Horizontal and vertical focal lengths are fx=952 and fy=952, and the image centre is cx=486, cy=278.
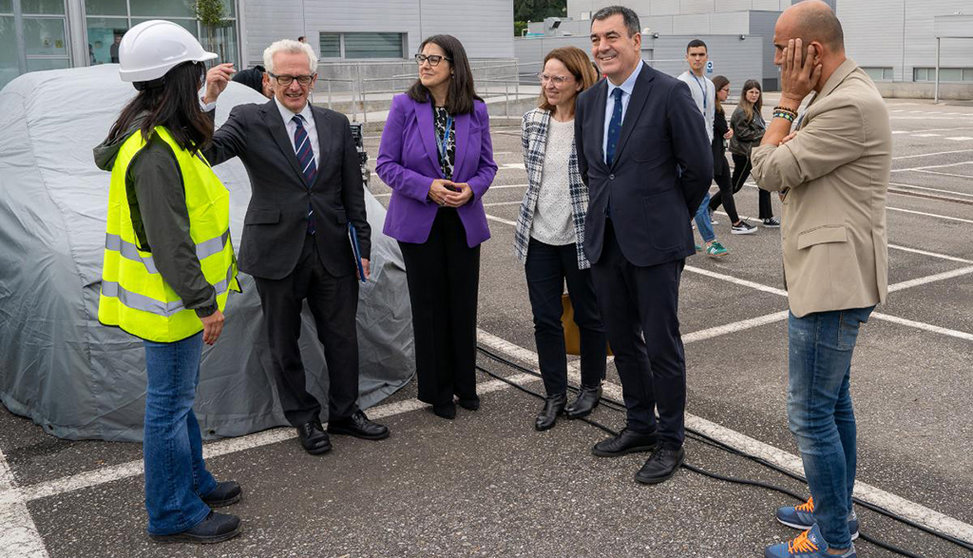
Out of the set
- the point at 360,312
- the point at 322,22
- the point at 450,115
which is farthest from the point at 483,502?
the point at 322,22

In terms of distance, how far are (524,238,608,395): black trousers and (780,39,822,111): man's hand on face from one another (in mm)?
1813

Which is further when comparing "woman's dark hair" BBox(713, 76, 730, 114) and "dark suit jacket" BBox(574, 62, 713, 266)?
"woman's dark hair" BBox(713, 76, 730, 114)

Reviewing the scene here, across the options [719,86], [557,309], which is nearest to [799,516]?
[557,309]

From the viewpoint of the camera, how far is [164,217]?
3549mm

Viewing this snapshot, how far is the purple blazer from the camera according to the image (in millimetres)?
5062

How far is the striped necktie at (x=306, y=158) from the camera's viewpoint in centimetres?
470

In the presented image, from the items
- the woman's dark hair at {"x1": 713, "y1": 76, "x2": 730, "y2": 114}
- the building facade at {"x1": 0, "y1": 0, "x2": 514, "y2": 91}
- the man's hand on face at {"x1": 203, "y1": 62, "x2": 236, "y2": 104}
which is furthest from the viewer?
the building facade at {"x1": 0, "y1": 0, "x2": 514, "y2": 91}

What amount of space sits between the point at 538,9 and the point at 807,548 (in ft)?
256

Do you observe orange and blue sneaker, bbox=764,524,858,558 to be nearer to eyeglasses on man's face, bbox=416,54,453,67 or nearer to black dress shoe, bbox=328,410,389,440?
black dress shoe, bbox=328,410,389,440

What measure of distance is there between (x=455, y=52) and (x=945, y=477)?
3.20 m

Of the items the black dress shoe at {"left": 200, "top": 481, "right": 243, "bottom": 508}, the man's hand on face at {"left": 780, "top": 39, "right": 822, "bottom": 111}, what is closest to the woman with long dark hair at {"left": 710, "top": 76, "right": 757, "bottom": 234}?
the man's hand on face at {"left": 780, "top": 39, "right": 822, "bottom": 111}

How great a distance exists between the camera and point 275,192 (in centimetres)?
468

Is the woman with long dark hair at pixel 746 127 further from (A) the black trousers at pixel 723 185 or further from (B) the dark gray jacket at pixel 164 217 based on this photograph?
(B) the dark gray jacket at pixel 164 217

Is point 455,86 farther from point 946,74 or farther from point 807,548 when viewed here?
point 946,74
